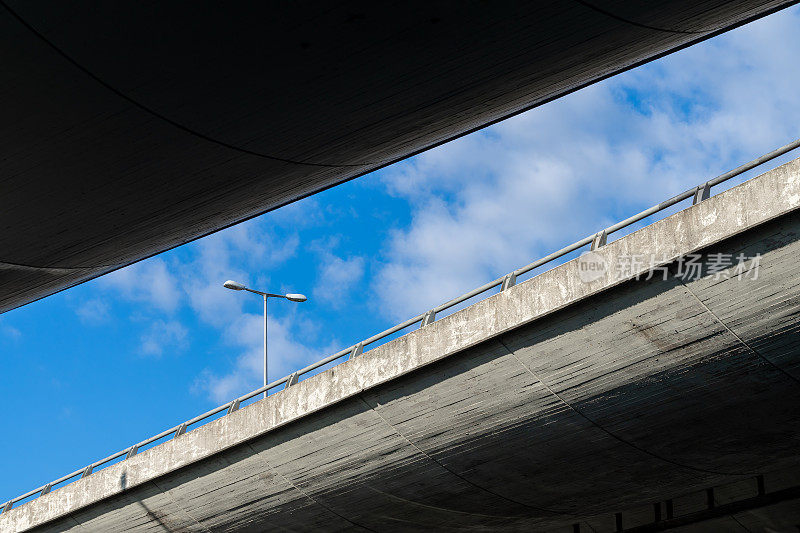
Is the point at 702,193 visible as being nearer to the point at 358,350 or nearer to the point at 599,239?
the point at 599,239

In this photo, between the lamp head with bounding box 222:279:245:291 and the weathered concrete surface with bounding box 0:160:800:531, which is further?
the lamp head with bounding box 222:279:245:291

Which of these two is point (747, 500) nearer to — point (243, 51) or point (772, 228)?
point (772, 228)

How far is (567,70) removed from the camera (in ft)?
31.2

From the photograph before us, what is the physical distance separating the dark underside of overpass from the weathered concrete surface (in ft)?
11.2

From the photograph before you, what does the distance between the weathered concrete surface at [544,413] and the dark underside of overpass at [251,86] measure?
3.42 metres

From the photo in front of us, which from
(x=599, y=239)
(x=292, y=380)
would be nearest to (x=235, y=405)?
(x=292, y=380)

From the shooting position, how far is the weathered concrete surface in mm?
12398

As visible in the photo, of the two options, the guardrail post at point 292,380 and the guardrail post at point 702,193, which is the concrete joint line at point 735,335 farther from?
the guardrail post at point 292,380

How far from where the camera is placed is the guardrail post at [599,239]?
13805 millimetres

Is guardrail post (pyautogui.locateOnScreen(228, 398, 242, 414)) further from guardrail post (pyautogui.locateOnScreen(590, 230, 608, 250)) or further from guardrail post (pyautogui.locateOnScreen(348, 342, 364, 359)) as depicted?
guardrail post (pyautogui.locateOnScreen(590, 230, 608, 250))

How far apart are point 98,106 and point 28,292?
5307 mm

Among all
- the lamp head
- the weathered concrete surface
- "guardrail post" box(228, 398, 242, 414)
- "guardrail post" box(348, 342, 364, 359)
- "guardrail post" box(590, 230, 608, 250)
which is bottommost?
the weathered concrete surface

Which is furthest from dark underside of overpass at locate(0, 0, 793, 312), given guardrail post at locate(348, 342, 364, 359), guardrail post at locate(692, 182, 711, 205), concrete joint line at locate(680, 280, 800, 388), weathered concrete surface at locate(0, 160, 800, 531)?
guardrail post at locate(348, 342, 364, 359)

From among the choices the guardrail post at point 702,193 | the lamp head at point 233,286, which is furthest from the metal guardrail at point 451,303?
the lamp head at point 233,286
